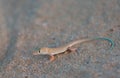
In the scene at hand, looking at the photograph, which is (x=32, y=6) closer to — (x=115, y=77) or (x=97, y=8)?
(x=97, y=8)

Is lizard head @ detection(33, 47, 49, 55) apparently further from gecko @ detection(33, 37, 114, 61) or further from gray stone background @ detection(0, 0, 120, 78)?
gray stone background @ detection(0, 0, 120, 78)

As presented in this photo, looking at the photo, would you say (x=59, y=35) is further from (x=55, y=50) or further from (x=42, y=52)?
(x=42, y=52)

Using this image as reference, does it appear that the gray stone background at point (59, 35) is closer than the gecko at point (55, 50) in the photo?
Yes

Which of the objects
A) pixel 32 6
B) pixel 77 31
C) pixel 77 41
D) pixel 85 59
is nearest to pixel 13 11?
pixel 32 6

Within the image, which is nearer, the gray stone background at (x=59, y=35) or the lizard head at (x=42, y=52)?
the gray stone background at (x=59, y=35)

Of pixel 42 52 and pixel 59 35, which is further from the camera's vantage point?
pixel 59 35

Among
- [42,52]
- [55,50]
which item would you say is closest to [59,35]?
[55,50]

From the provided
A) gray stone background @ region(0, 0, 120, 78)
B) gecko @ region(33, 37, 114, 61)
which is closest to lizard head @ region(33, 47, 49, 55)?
gecko @ region(33, 37, 114, 61)

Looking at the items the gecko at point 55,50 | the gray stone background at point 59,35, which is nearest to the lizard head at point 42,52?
the gecko at point 55,50

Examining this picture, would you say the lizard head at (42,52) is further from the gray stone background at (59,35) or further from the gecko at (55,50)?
the gray stone background at (59,35)

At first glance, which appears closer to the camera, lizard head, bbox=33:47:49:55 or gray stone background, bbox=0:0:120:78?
gray stone background, bbox=0:0:120:78
